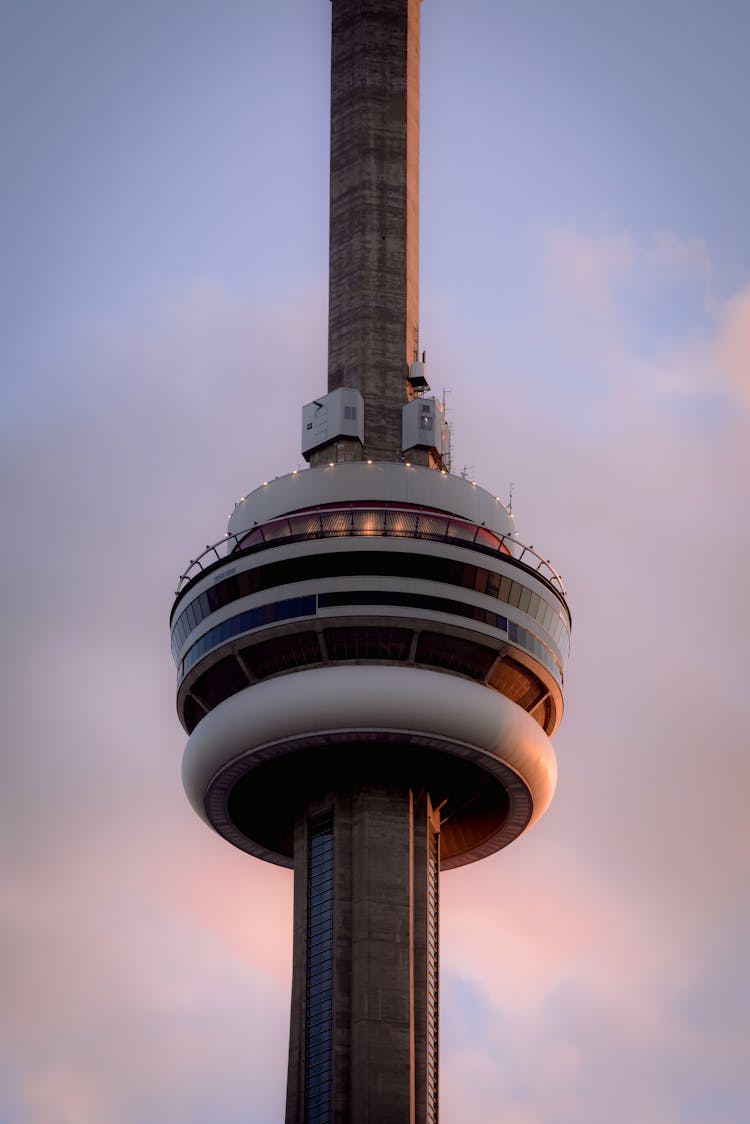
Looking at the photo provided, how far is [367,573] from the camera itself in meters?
108

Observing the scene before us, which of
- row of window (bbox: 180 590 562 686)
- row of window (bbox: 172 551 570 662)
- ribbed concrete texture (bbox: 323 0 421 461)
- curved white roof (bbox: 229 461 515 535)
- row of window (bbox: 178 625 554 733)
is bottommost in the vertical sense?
row of window (bbox: 178 625 554 733)

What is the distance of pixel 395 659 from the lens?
354 ft

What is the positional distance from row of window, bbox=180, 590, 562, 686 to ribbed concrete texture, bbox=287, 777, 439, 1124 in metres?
8.57

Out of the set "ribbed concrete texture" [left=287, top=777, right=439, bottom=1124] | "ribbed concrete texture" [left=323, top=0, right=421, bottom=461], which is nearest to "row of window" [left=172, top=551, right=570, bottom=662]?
"ribbed concrete texture" [left=287, top=777, right=439, bottom=1124]

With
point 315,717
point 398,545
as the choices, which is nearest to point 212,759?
point 315,717

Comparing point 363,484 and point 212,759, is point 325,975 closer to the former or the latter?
point 212,759

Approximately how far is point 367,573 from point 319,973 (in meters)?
18.9

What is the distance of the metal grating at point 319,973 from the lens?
104 metres

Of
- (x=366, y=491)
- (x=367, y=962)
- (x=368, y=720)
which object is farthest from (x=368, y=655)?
(x=367, y=962)

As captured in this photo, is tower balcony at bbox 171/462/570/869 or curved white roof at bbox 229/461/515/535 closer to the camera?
tower balcony at bbox 171/462/570/869

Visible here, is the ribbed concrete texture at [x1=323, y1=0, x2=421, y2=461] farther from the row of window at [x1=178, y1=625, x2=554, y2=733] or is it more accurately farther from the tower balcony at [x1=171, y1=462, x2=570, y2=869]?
the row of window at [x1=178, y1=625, x2=554, y2=733]

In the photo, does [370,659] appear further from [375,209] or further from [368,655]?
[375,209]

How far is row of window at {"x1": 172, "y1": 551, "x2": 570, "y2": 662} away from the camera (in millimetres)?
108438

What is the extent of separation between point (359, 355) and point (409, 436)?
5900mm
